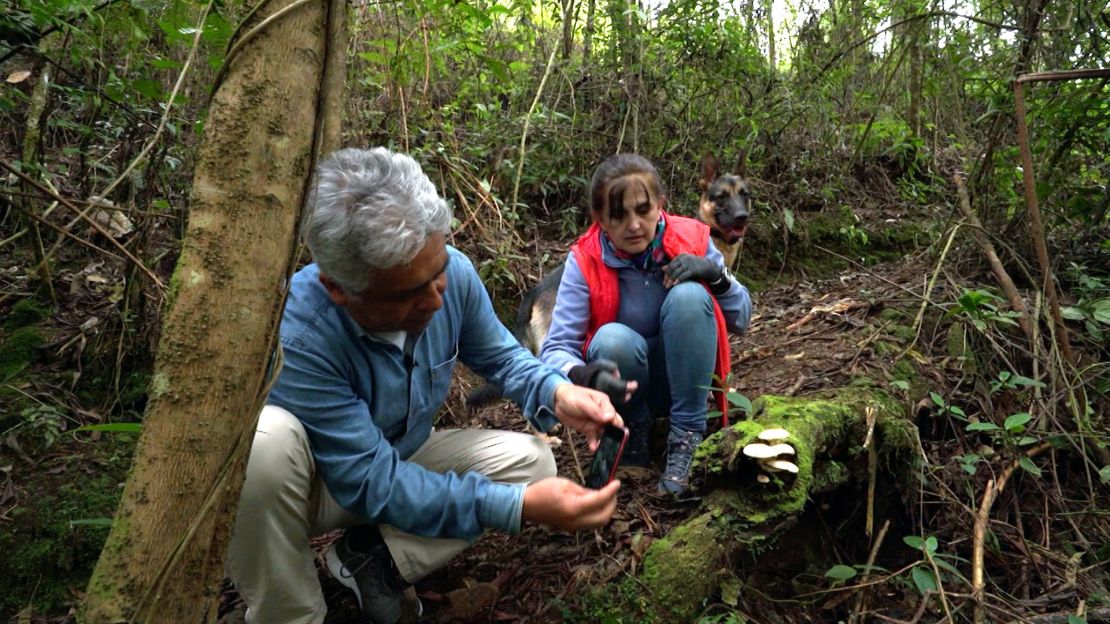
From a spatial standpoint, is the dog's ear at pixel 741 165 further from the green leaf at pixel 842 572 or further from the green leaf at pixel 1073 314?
the green leaf at pixel 842 572

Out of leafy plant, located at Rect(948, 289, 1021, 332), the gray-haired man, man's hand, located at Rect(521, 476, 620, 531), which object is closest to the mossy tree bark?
the gray-haired man

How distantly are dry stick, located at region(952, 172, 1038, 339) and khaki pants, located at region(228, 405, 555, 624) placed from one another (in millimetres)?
3116

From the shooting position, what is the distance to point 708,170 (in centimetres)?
615

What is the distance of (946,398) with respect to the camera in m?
3.65

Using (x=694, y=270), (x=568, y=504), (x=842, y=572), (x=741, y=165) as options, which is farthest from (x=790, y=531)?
(x=741, y=165)

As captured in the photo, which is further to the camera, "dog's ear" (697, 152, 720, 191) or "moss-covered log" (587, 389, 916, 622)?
"dog's ear" (697, 152, 720, 191)

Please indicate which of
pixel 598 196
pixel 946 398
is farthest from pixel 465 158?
pixel 946 398

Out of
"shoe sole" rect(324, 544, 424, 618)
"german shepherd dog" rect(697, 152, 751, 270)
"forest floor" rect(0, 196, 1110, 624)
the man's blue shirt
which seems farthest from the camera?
"german shepherd dog" rect(697, 152, 751, 270)

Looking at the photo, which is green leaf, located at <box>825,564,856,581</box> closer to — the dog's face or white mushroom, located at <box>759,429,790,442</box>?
white mushroom, located at <box>759,429,790,442</box>

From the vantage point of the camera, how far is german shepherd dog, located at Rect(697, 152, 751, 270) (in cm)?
557

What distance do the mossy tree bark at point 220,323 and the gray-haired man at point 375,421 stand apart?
0.42 meters

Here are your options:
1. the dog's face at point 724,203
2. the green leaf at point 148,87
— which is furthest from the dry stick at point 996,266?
the green leaf at point 148,87

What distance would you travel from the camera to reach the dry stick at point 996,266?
3818mm

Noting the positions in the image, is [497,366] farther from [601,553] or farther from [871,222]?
[871,222]
